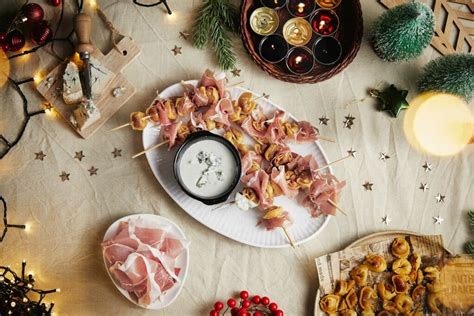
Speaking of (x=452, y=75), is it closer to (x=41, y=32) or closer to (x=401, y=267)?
(x=401, y=267)

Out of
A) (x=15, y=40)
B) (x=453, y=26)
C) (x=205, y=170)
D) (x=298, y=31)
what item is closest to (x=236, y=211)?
(x=205, y=170)

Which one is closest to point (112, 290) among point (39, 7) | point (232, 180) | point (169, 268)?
point (169, 268)

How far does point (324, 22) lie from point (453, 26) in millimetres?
524

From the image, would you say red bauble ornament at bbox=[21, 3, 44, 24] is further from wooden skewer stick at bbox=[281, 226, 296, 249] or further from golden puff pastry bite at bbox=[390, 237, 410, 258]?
golden puff pastry bite at bbox=[390, 237, 410, 258]

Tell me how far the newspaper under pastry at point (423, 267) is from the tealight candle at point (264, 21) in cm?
86

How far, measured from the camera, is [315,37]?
1917 mm

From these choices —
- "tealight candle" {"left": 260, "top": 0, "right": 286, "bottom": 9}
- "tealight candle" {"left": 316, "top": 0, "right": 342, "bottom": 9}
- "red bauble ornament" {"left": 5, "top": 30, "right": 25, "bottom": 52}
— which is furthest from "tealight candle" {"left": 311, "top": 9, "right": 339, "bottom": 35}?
"red bauble ornament" {"left": 5, "top": 30, "right": 25, "bottom": 52}

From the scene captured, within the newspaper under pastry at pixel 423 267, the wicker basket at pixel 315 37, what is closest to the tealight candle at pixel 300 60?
the wicker basket at pixel 315 37

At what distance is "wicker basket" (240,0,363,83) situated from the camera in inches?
72.7

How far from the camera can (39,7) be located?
1825 millimetres

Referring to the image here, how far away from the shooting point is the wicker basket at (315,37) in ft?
6.06

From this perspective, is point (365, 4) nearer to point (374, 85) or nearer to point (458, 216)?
point (374, 85)

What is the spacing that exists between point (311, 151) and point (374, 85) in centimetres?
37

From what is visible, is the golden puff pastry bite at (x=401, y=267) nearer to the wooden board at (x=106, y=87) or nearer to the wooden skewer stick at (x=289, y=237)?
the wooden skewer stick at (x=289, y=237)
